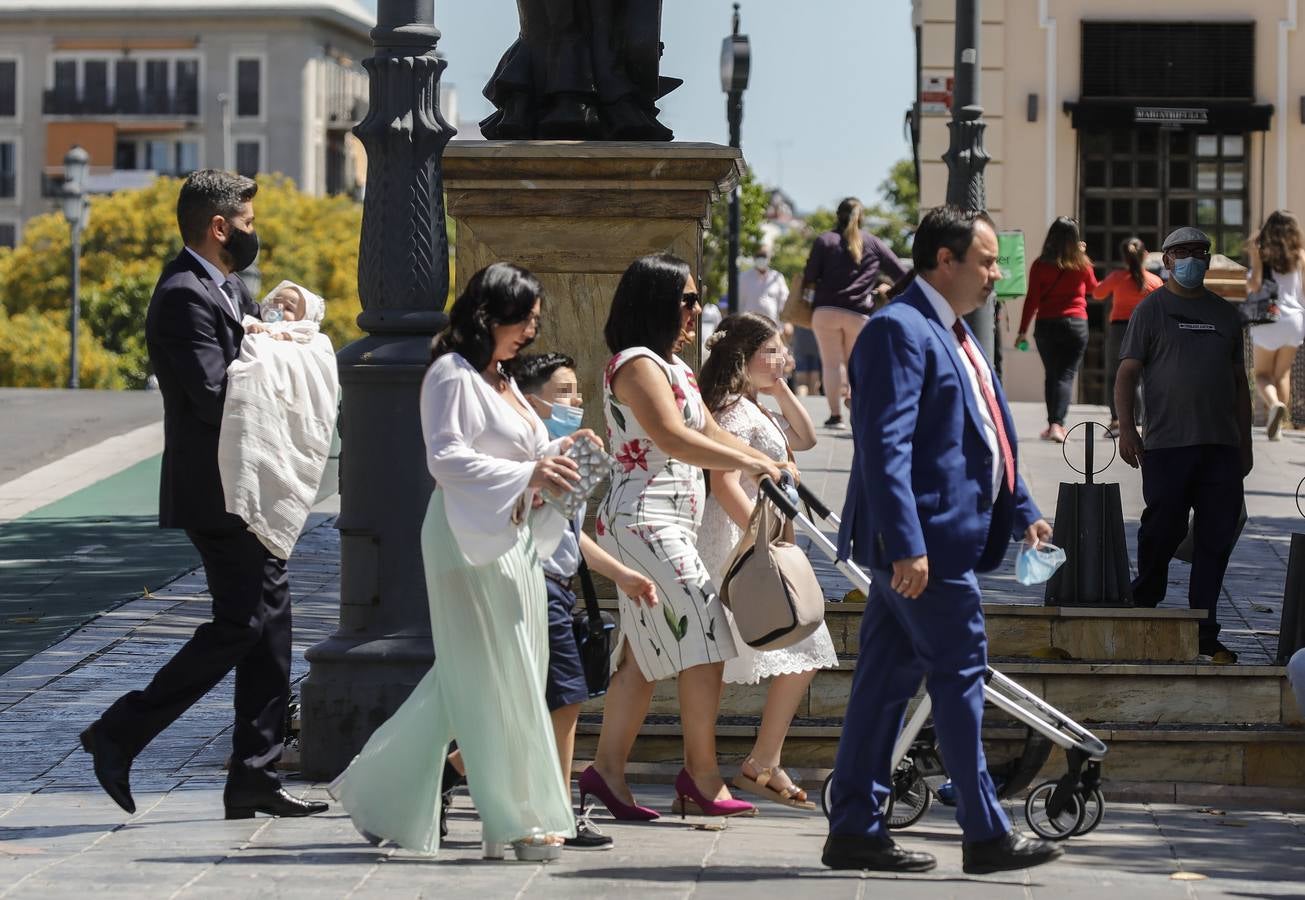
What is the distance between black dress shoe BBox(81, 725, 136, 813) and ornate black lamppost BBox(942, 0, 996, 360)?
8.62m

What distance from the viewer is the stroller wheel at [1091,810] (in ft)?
22.6

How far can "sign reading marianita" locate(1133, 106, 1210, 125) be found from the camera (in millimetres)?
32031

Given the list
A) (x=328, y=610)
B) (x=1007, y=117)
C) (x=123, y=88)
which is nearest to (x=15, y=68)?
(x=123, y=88)

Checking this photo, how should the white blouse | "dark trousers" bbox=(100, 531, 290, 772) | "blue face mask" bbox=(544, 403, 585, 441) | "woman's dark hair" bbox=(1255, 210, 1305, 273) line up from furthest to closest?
"woman's dark hair" bbox=(1255, 210, 1305, 273)
"dark trousers" bbox=(100, 531, 290, 772)
"blue face mask" bbox=(544, 403, 585, 441)
the white blouse

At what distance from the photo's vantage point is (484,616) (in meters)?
6.38

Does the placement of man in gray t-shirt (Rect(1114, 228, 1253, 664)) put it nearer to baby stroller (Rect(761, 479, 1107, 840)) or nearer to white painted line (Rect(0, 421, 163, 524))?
baby stroller (Rect(761, 479, 1107, 840))

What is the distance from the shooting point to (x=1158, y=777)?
808cm

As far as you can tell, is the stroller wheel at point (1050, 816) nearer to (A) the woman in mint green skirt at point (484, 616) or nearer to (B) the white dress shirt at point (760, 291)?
(A) the woman in mint green skirt at point (484, 616)

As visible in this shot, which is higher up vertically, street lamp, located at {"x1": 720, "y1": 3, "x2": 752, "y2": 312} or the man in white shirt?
street lamp, located at {"x1": 720, "y1": 3, "x2": 752, "y2": 312}

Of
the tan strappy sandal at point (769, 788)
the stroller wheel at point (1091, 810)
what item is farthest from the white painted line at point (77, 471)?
the stroller wheel at point (1091, 810)

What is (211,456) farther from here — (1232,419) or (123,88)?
(123,88)

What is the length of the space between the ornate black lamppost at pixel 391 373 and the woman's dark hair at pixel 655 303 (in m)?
0.83

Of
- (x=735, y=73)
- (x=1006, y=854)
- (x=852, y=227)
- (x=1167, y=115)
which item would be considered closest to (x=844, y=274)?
(x=852, y=227)

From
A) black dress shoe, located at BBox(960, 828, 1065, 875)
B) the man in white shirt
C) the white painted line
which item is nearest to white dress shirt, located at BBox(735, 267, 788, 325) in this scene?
the man in white shirt
